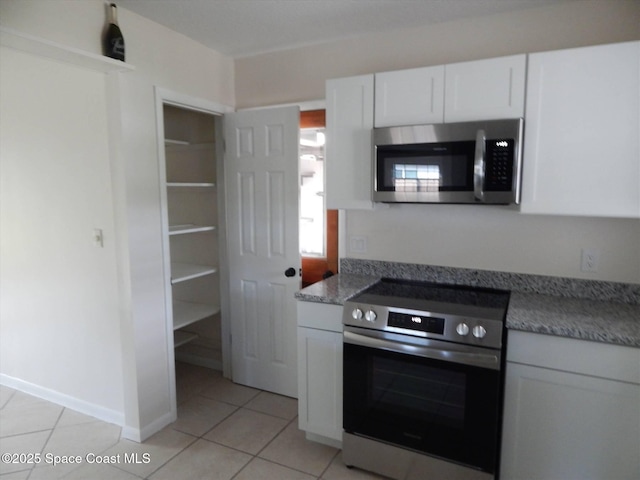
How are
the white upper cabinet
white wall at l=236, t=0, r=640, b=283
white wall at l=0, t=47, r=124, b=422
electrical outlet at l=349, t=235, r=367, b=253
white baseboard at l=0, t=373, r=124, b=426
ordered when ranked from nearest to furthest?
the white upper cabinet → white wall at l=236, t=0, r=640, b=283 → white wall at l=0, t=47, r=124, b=422 → white baseboard at l=0, t=373, r=124, b=426 → electrical outlet at l=349, t=235, r=367, b=253

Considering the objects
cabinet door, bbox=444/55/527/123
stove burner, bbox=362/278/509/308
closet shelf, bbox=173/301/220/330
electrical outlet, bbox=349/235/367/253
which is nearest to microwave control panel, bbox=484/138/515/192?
cabinet door, bbox=444/55/527/123

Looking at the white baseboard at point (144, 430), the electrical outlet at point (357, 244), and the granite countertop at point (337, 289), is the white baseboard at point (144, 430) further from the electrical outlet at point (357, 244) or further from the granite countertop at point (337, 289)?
the electrical outlet at point (357, 244)

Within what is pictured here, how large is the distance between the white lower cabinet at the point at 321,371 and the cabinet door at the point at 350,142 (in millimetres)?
656

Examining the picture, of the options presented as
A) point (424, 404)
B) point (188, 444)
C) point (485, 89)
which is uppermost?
point (485, 89)

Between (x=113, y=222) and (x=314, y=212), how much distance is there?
1.36 meters

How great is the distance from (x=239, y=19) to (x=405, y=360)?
2.11 m

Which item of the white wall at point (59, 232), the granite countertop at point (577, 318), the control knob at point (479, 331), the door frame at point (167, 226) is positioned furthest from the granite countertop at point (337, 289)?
the white wall at point (59, 232)

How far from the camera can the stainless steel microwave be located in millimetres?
1959

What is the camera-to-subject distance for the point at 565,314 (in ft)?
6.23

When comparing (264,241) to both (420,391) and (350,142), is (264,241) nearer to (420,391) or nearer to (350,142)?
(350,142)

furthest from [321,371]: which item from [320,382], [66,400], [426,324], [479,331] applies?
[66,400]

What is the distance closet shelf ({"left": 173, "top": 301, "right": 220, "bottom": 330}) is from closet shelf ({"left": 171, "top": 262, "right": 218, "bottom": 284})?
0.97 feet

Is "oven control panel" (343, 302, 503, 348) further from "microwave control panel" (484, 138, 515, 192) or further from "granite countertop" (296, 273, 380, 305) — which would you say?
"microwave control panel" (484, 138, 515, 192)

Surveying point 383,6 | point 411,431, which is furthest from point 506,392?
point 383,6
